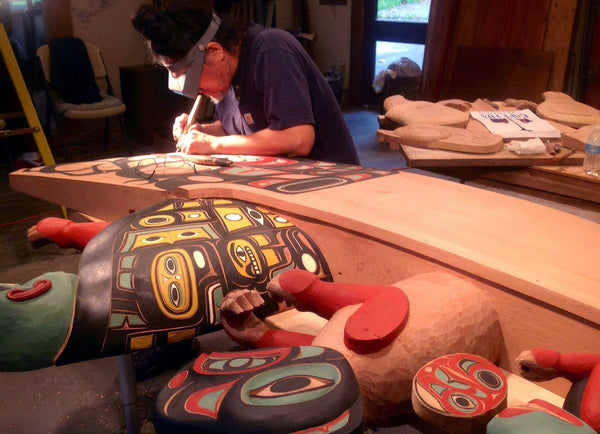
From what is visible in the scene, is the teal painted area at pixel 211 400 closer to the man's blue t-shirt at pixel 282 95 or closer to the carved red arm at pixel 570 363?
the carved red arm at pixel 570 363

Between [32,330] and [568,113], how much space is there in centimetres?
226

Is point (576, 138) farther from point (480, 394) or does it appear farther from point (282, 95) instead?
point (480, 394)

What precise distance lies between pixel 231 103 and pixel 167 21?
443 millimetres

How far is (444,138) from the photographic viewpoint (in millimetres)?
2027

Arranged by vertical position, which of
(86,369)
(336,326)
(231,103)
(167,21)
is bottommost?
(86,369)

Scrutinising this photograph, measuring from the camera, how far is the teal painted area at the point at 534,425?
0.59 m

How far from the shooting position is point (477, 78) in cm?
446

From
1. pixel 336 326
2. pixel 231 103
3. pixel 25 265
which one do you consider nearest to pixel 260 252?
pixel 336 326

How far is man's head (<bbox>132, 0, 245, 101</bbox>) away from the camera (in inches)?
66.6

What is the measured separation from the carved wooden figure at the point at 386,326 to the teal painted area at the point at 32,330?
12.1 inches

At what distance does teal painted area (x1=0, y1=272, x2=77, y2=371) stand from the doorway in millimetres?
5047

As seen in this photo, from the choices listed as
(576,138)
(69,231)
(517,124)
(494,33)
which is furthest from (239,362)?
(494,33)

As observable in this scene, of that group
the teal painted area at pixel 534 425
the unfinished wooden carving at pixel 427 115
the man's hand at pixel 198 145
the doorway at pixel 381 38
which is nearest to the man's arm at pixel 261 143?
the man's hand at pixel 198 145

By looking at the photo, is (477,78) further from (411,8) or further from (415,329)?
(415,329)
